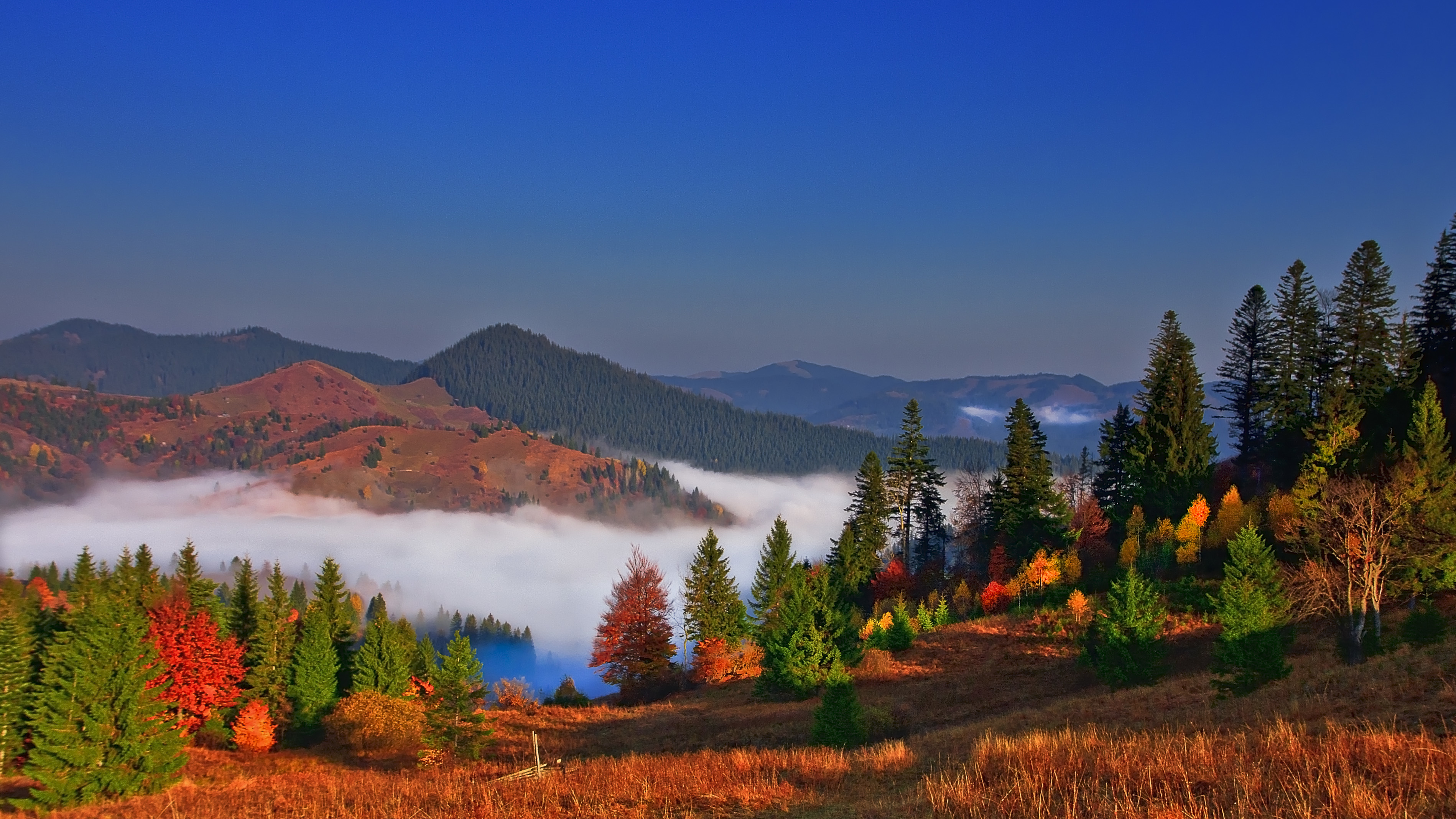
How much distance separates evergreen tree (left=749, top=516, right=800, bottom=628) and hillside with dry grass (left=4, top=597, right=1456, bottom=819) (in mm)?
27627

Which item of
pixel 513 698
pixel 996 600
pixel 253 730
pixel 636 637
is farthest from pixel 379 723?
pixel 996 600

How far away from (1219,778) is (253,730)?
56402 millimetres

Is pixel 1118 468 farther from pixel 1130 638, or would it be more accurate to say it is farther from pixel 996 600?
pixel 1130 638

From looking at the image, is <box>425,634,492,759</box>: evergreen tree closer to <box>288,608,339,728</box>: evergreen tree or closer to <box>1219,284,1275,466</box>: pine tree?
<box>288,608,339,728</box>: evergreen tree

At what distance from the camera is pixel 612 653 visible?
53750mm

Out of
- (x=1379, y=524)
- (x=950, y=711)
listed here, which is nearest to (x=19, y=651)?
(x=950, y=711)

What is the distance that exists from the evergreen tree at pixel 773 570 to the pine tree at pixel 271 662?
35298mm

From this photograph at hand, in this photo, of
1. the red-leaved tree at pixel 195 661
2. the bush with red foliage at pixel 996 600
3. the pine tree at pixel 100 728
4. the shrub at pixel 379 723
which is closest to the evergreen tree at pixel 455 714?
the pine tree at pixel 100 728

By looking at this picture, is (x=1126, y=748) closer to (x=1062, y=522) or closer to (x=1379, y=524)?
(x=1379, y=524)

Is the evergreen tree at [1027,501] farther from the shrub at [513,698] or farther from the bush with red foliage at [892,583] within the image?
the shrub at [513,698]

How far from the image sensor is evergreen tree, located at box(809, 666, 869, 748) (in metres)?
26.4

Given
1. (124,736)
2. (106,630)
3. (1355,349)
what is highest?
(1355,349)

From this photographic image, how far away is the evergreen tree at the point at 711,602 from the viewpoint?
59.3m

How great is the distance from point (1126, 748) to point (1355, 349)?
51115 millimetres
